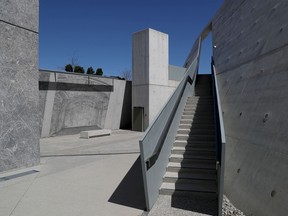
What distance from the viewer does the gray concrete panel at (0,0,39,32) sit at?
6504mm

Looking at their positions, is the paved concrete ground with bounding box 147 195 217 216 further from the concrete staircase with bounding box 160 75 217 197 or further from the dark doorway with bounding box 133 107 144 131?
the dark doorway with bounding box 133 107 144 131

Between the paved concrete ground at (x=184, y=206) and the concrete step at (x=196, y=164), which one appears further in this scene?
the concrete step at (x=196, y=164)

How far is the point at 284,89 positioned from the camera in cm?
394

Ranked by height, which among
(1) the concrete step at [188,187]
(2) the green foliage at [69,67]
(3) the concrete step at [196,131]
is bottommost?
(1) the concrete step at [188,187]

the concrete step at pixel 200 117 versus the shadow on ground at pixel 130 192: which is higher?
the concrete step at pixel 200 117

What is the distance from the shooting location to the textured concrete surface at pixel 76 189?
177 inches

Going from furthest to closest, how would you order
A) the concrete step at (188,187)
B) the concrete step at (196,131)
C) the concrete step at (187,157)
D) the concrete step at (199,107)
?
the concrete step at (199,107), the concrete step at (196,131), the concrete step at (187,157), the concrete step at (188,187)

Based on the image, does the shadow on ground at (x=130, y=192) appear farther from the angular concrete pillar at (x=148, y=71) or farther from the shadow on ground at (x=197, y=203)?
the angular concrete pillar at (x=148, y=71)

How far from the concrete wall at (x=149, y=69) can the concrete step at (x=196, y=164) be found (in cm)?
1011

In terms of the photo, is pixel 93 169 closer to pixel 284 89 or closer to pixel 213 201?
pixel 213 201

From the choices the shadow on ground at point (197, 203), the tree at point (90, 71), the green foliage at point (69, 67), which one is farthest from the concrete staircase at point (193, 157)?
the green foliage at point (69, 67)

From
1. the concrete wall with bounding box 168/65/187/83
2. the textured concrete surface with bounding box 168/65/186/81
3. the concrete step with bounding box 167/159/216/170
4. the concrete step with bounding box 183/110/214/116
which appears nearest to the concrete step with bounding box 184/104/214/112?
the concrete step with bounding box 183/110/214/116

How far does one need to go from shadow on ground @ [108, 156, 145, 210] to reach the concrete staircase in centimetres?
52

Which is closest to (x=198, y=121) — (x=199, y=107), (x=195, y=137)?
(x=195, y=137)
